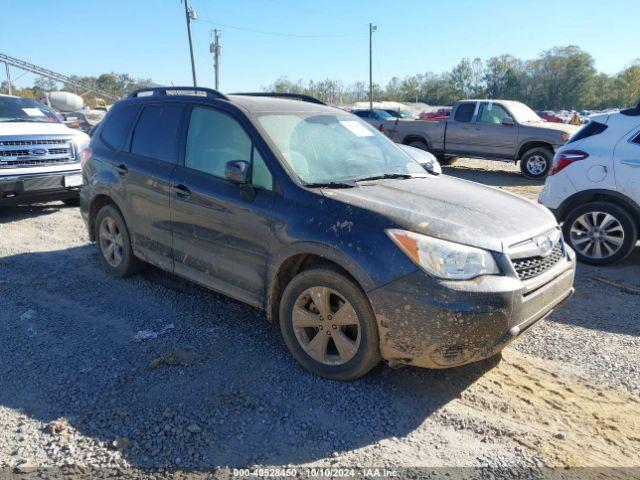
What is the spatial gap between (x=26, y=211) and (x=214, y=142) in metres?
6.08

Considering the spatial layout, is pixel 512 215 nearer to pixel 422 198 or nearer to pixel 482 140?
pixel 422 198

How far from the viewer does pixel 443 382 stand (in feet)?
11.3

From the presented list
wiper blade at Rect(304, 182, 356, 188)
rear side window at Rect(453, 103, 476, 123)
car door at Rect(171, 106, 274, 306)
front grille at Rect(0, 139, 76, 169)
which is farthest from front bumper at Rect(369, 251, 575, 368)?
rear side window at Rect(453, 103, 476, 123)

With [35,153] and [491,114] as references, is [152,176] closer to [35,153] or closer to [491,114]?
[35,153]

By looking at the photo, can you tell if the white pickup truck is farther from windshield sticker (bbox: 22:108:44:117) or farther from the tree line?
the tree line

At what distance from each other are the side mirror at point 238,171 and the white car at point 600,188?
4137mm

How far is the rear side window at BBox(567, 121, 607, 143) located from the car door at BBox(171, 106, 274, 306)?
4296mm

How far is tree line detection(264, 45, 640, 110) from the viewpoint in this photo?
89.5 metres

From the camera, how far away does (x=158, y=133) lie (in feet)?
15.3

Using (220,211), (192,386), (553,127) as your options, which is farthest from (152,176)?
(553,127)

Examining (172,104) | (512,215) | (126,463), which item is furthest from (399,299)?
(172,104)

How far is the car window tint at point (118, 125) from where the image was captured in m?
5.05

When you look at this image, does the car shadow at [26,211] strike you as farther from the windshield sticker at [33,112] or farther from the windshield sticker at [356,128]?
the windshield sticker at [356,128]

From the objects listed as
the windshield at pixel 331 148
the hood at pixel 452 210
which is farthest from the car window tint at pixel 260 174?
the hood at pixel 452 210
